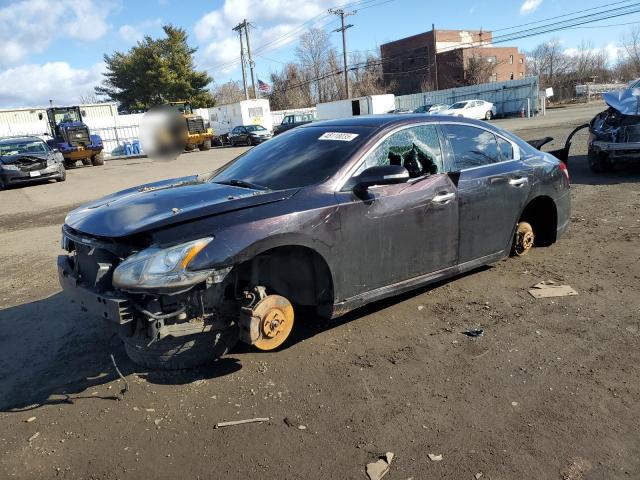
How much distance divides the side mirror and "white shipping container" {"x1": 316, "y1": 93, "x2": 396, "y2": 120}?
40370mm

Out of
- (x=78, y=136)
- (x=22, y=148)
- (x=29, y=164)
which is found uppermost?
(x=78, y=136)

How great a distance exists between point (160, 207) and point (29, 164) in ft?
53.0

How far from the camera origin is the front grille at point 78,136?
27031 mm

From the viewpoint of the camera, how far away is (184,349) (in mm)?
3418

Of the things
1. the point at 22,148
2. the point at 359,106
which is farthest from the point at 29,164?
the point at 359,106

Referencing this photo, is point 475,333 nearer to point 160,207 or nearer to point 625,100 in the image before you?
point 160,207

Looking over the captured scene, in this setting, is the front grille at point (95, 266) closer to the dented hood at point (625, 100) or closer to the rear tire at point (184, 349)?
the rear tire at point (184, 349)

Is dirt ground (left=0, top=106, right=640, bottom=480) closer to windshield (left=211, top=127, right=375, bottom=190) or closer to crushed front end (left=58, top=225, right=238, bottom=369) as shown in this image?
crushed front end (left=58, top=225, right=238, bottom=369)

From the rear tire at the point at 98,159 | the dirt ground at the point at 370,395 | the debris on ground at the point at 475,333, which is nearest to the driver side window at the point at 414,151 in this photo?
the dirt ground at the point at 370,395

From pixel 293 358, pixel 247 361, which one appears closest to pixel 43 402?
pixel 247 361

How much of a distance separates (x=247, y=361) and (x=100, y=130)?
39.6 meters

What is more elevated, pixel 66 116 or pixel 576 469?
pixel 66 116

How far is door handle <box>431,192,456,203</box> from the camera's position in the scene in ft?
13.7

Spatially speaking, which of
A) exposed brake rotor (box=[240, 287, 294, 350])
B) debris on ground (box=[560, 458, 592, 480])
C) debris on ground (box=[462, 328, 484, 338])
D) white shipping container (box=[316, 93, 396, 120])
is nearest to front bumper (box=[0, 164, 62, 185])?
exposed brake rotor (box=[240, 287, 294, 350])
